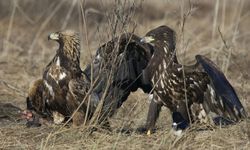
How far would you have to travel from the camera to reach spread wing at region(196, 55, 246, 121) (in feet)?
28.5

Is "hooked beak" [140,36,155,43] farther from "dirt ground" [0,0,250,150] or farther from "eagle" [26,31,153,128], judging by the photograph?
"dirt ground" [0,0,250,150]

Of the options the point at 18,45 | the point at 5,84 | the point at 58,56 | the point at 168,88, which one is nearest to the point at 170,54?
the point at 168,88

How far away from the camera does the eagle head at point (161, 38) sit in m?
8.68

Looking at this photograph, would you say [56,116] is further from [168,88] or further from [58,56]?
[168,88]

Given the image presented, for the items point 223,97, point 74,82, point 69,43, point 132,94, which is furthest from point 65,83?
point 132,94

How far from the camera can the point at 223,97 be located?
8.77m

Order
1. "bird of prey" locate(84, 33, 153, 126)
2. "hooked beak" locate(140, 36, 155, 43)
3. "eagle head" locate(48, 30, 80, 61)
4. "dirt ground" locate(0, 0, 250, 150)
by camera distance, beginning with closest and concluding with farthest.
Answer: "dirt ground" locate(0, 0, 250, 150)
"bird of prey" locate(84, 33, 153, 126)
"eagle head" locate(48, 30, 80, 61)
"hooked beak" locate(140, 36, 155, 43)

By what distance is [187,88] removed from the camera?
8.51 m

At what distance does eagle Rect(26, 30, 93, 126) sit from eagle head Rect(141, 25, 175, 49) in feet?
2.46

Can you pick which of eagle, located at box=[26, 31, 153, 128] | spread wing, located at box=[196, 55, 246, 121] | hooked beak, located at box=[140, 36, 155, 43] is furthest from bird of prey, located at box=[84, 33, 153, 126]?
spread wing, located at box=[196, 55, 246, 121]

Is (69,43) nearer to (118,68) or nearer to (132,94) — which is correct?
(118,68)

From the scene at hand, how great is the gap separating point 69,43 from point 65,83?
0.43 m

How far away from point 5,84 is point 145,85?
3.01 metres

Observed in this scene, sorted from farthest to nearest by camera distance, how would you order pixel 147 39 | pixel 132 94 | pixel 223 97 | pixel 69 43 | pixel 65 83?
pixel 132 94 → pixel 223 97 → pixel 147 39 → pixel 69 43 → pixel 65 83
